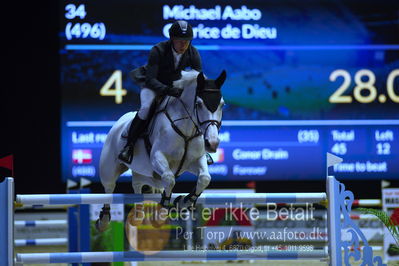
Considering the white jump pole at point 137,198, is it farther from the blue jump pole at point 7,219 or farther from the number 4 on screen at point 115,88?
the number 4 on screen at point 115,88

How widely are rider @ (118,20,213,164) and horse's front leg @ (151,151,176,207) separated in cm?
34

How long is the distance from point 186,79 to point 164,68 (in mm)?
243

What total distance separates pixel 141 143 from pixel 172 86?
1.54 feet

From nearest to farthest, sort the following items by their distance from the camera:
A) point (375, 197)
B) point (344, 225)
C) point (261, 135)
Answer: point (344, 225) < point (261, 135) < point (375, 197)

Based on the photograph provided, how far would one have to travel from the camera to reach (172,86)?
488cm

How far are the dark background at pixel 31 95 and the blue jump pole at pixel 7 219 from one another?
5.17 meters

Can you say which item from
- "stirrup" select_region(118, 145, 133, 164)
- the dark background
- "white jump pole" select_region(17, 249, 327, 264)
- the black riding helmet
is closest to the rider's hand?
the black riding helmet

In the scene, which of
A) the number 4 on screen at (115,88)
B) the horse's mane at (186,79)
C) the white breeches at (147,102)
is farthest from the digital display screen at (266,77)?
the horse's mane at (186,79)

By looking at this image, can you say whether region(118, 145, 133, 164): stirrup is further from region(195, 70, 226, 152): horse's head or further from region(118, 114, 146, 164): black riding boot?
region(195, 70, 226, 152): horse's head

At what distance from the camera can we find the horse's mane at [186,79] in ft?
15.5

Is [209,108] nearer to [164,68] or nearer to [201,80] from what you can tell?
[201,80]

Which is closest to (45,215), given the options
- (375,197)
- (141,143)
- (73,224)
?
(73,224)

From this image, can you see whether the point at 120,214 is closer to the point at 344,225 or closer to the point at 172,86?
the point at 172,86

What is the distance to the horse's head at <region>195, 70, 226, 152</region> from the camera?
438 cm
